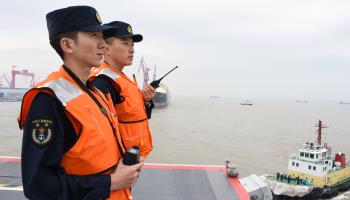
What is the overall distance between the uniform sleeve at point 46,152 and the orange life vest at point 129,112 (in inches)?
44.7

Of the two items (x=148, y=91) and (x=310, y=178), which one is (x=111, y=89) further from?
(x=310, y=178)

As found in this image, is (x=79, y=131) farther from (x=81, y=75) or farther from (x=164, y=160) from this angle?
(x=164, y=160)

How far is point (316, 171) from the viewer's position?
1834 cm

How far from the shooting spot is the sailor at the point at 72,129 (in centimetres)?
149

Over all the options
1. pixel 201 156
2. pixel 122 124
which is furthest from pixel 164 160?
pixel 122 124

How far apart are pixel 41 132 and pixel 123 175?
55 centimetres

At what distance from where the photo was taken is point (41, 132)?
1473mm

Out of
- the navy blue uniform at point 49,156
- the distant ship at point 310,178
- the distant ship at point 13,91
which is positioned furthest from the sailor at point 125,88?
the distant ship at point 13,91

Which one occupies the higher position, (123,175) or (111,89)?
(111,89)

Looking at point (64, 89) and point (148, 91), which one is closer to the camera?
point (64, 89)

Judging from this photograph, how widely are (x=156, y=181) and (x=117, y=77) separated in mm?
4260

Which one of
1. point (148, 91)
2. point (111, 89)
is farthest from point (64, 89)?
point (148, 91)

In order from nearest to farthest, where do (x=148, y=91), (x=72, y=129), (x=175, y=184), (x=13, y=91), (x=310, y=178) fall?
(x=72, y=129), (x=148, y=91), (x=175, y=184), (x=310, y=178), (x=13, y=91)

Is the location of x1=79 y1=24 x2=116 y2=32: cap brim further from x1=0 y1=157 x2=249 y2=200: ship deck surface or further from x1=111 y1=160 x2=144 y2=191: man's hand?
x1=0 y1=157 x2=249 y2=200: ship deck surface
